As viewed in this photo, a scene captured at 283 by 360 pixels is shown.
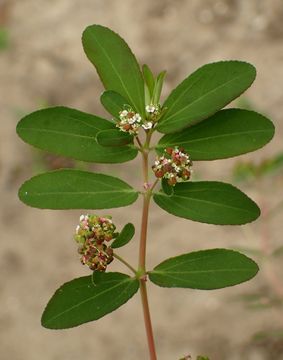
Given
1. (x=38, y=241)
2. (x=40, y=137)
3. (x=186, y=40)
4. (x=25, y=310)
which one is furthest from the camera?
(x=186, y=40)

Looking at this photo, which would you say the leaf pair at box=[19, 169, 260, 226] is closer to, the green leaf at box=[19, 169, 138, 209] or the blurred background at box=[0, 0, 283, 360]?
the green leaf at box=[19, 169, 138, 209]

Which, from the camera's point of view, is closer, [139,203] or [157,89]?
[157,89]

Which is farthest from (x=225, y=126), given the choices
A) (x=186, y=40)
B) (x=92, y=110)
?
(x=186, y=40)

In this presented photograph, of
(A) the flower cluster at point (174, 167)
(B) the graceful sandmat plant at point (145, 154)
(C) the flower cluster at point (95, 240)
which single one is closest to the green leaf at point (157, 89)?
(B) the graceful sandmat plant at point (145, 154)

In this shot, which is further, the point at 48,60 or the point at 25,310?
the point at 48,60

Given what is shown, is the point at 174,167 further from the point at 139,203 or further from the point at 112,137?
the point at 139,203

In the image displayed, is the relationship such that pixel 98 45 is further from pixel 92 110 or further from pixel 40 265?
pixel 92 110

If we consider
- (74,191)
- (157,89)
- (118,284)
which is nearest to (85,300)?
(118,284)
